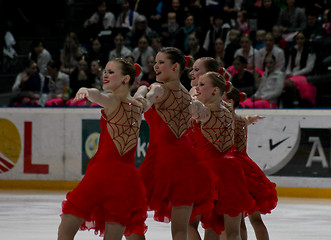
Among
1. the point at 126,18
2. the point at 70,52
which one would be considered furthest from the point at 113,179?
the point at 126,18

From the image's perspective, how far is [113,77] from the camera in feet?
13.5

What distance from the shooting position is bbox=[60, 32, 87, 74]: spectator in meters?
10.4

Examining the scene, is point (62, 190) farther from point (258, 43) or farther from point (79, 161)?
point (258, 43)

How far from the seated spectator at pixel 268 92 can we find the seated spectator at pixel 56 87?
104 inches

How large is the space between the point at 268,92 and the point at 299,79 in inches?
17.8

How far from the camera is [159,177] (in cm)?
444

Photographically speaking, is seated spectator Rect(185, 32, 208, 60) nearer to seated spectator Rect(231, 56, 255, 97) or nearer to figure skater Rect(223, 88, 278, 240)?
seated spectator Rect(231, 56, 255, 97)

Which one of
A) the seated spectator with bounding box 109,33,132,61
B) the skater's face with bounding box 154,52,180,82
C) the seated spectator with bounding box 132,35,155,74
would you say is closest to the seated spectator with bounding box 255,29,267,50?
the seated spectator with bounding box 132,35,155,74

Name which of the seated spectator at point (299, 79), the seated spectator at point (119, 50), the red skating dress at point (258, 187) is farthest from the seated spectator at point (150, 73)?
the red skating dress at point (258, 187)

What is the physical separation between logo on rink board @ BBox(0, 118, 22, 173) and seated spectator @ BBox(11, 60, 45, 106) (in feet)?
1.25

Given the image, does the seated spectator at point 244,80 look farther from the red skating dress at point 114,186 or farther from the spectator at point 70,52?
the red skating dress at point 114,186

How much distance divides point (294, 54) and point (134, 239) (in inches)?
234

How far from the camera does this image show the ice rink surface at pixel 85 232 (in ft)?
21.1

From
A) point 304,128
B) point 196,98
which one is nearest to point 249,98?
point 304,128
